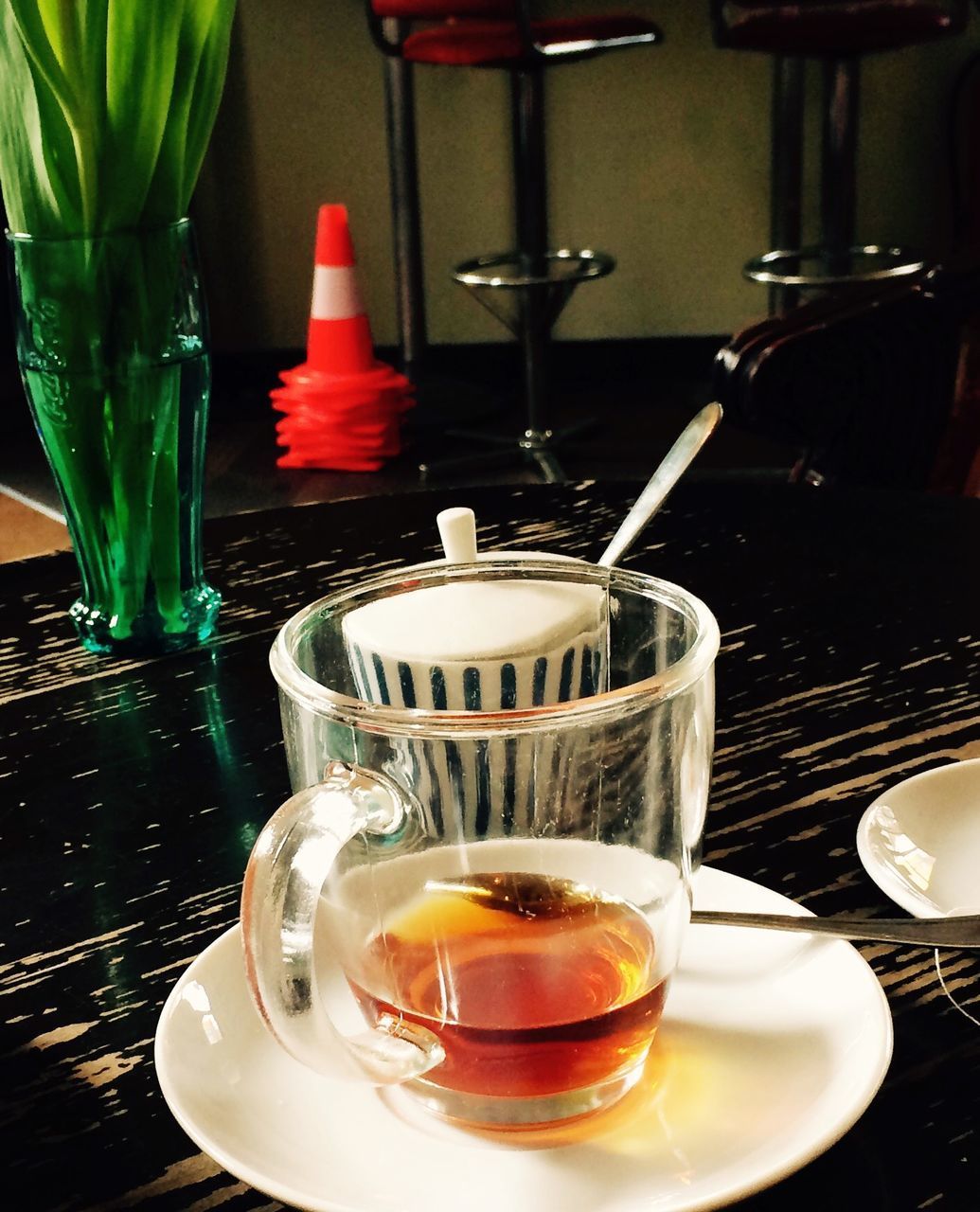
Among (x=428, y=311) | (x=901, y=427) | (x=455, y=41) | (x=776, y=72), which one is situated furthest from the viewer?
(x=428, y=311)

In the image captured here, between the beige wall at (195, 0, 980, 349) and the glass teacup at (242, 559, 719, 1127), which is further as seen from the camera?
the beige wall at (195, 0, 980, 349)

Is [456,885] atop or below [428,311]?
atop

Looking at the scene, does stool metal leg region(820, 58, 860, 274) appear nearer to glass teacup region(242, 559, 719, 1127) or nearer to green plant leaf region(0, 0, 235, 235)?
green plant leaf region(0, 0, 235, 235)

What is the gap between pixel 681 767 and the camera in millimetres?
367

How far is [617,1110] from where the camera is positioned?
0.34 meters

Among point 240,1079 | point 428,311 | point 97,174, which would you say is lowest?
point 428,311

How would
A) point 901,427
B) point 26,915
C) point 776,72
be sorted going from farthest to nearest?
point 776,72 → point 901,427 → point 26,915

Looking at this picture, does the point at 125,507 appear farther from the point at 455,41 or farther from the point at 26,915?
the point at 455,41

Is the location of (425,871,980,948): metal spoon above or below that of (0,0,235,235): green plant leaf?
below

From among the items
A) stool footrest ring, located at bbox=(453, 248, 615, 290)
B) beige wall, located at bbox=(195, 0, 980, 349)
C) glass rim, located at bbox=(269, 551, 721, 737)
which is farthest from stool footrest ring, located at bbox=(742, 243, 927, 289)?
glass rim, located at bbox=(269, 551, 721, 737)

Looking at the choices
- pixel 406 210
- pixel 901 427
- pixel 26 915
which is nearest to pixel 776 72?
pixel 406 210

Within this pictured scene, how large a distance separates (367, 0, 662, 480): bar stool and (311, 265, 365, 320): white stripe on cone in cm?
18

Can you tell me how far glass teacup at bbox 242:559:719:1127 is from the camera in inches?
12.4

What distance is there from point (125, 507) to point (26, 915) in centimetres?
26
